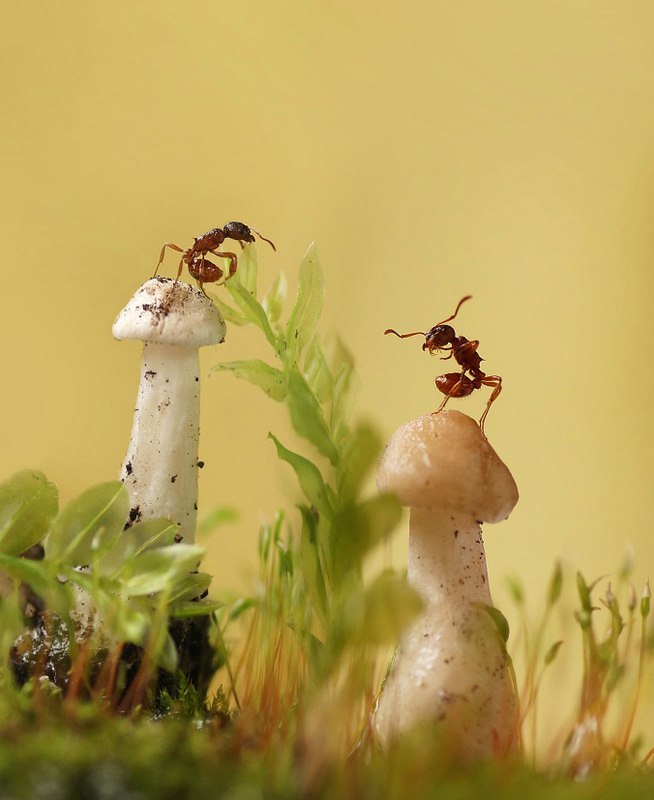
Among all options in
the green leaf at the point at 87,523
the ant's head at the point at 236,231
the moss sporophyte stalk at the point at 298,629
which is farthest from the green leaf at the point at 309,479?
the ant's head at the point at 236,231

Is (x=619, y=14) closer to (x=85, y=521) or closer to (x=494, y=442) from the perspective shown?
(x=494, y=442)

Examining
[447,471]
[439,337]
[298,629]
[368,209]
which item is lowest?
[298,629]

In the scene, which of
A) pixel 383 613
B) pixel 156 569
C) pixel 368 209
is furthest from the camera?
pixel 368 209

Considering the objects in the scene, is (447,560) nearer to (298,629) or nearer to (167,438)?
(298,629)

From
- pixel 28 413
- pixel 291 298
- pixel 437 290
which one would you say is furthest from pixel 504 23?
pixel 28 413

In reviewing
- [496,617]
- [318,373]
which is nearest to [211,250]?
[318,373]

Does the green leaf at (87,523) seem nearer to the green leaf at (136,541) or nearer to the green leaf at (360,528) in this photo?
the green leaf at (136,541)

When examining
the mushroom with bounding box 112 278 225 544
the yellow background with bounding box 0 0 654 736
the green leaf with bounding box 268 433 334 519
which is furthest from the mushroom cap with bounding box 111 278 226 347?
the yellow background with bounding box 0 0 654 736
